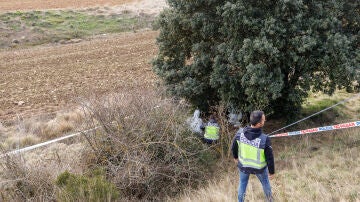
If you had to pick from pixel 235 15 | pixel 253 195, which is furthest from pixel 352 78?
pixel 253 195

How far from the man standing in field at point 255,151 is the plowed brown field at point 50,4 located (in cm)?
3228

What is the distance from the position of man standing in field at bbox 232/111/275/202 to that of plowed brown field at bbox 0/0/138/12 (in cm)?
3228

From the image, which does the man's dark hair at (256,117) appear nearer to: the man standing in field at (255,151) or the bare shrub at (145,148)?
the man standing in field at (255,151)

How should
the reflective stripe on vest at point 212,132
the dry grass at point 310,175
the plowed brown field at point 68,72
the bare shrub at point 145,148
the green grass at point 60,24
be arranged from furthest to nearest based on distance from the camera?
the green grass at point 60,24
the plowed brown field at point 68,72
the reflective stripe on vest at point 212,132
the bare shrub at point 145,148
the dry grass at point 310,175

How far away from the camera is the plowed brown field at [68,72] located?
52.3ft

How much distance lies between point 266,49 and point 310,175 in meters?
3.02

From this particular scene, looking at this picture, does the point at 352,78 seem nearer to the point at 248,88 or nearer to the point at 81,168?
the point at 248,88

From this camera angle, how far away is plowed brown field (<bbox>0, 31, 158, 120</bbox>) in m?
15.9

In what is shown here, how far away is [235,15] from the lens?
10.2 metres

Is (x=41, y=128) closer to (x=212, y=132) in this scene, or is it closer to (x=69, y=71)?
(x=212, y=132)

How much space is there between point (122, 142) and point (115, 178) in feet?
2.78

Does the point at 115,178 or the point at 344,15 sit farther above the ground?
the point at 344,15

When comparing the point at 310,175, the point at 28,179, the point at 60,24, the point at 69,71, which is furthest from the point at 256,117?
the point at 60,24

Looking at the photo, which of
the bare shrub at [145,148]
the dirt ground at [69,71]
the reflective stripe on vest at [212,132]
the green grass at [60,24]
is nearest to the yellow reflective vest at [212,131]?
the reflective stripe on vest at [212,132]
